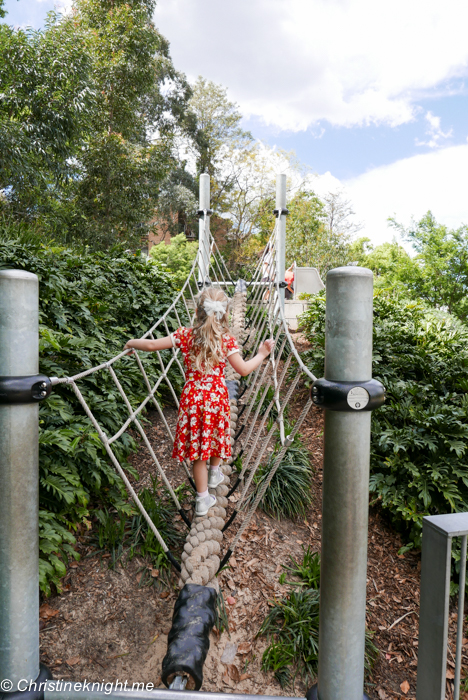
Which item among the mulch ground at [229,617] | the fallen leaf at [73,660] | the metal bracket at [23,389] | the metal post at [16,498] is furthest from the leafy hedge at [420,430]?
the metal bracket at [23,389]

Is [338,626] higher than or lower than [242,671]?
higher

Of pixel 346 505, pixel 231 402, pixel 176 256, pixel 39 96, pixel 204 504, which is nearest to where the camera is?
pixel 346 505

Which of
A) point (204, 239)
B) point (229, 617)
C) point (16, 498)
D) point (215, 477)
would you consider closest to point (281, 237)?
point (204, 239)

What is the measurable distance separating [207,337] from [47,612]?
4.38ft

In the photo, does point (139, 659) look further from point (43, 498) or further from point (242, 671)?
point (43, 498)

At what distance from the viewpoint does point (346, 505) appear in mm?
753

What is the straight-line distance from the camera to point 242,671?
172 centimetres

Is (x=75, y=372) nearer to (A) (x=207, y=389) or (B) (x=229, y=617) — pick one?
(A) (x=207, y=389)

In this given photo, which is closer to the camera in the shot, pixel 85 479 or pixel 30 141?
pixel 85 479

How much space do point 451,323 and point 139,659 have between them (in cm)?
482

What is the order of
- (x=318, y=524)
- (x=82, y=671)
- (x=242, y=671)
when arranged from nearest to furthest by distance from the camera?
1. (x=82, y=671)
2. (x=242, y=671)
3. (x=318, y=524)

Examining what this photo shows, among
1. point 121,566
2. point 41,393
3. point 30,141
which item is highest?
point 30,141

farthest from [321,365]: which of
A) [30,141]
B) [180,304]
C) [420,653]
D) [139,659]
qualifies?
[30,141]

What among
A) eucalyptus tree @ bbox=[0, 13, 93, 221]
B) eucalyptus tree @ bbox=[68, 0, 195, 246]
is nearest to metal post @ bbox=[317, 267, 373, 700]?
eucalyptus tree @ bbox=[0, 13, 93, 221]
